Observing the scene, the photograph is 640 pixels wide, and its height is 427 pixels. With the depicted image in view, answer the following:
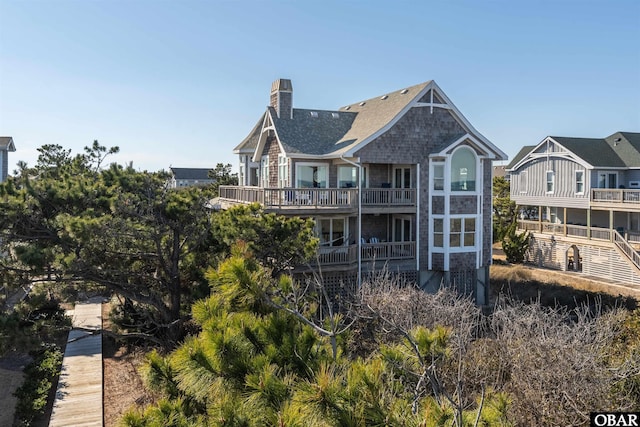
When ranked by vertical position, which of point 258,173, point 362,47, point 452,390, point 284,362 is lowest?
point 452,390

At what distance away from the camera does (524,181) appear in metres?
38.6

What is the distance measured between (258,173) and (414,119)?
10480 mm

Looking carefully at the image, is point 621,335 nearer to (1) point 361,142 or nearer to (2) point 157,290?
(1) point 361,142

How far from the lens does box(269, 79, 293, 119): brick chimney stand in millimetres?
24750

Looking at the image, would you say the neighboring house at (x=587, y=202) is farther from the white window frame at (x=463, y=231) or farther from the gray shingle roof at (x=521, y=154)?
the white window frame at (x=463, y=231)

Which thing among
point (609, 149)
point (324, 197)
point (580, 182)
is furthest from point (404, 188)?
point (609, 149)

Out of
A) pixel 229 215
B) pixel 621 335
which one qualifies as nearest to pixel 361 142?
pixel 229 215

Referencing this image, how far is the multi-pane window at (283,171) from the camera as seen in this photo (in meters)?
23.3

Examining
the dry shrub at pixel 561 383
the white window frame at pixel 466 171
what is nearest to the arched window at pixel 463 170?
the white window frame at pixel 466 171

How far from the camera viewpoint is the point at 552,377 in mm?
8367

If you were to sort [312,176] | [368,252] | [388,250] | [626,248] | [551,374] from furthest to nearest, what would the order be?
[626,248] < [312,176] < [388,250] < [368,252] < [551,374]

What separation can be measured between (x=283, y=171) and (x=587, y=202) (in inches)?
854

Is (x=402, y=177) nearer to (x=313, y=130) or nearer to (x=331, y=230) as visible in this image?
(x=331, y=230)

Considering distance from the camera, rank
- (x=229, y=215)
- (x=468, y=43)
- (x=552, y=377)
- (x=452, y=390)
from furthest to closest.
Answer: (x=468, y=43) < (x=229, y=215) < (x=452, y=390) < (x=552, y=377)
